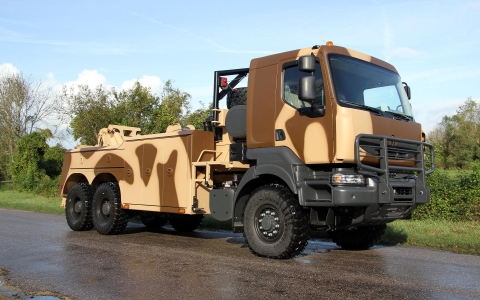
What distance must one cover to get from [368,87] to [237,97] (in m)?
2.47

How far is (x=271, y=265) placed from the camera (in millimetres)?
6957

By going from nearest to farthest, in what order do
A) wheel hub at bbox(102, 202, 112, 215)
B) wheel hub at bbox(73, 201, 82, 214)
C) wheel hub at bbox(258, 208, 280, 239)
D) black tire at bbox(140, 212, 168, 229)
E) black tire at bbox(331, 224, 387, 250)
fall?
wheel hub at bbox(258, 208, 280, 239)
black tire at bbox(331, 224, 387, 250)
wheel hub at bbox(102, 202, 112, 215)
wheel hub at bbox(73, 201, 82, 214)
black tire at bbox(140, 212, 168, 229)

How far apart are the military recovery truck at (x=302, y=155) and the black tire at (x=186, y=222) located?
1979 mm

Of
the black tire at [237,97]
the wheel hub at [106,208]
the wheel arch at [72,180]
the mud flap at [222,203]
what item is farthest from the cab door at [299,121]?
the wheel arch at [72,180]

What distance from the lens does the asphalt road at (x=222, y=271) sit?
545 cm

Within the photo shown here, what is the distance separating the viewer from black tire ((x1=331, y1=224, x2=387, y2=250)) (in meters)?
8.62

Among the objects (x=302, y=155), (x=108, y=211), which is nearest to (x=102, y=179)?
(x=108, y=211)

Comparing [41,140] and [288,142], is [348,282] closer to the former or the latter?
[288,142]

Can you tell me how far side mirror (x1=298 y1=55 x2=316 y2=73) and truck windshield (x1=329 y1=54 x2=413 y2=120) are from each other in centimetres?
36

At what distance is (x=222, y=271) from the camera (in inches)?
259

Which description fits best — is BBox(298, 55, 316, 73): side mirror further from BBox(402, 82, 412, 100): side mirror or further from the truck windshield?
BBox(402, 82, 412, 100): side mirror

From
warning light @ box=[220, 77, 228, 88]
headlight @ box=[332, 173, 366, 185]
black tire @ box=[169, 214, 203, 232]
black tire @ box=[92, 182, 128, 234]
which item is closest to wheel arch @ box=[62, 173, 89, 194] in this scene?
black tire @ box=[92, 182, 128, 234]

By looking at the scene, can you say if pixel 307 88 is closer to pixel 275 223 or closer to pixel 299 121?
pixel 299 121

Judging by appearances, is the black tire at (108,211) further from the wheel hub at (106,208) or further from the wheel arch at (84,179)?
the wheel arch at (84,179)
